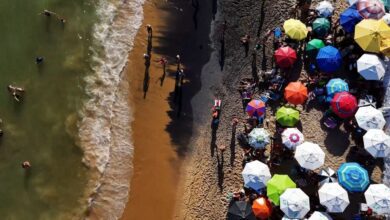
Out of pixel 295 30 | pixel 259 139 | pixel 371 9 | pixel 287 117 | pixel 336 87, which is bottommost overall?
pixel 259 139

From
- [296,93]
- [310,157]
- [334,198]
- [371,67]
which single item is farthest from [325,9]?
[334,198]

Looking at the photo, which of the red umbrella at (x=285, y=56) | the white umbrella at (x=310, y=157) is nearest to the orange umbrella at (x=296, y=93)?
the red umbrella at (x=285, y=56)

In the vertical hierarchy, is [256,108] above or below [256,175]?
above

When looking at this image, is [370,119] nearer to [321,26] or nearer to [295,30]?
[321,26]

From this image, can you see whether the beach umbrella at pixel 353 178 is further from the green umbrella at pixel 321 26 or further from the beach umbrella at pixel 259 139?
the green umbrella at pixel 321 26

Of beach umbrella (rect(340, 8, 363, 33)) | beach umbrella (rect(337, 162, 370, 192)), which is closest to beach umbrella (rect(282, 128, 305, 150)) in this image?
beach umbrella (rect(337, 162, 370, 192))

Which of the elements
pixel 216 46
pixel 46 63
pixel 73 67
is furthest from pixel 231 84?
pixel 46 63
